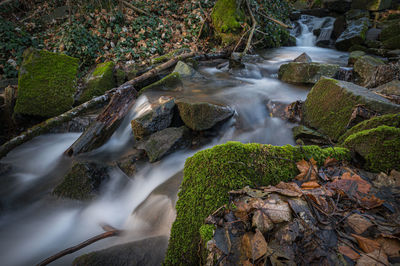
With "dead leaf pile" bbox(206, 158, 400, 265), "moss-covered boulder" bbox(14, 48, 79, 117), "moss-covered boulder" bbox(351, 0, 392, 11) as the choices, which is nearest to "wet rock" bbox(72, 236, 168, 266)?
"dead leaf pile" bbox(206, 158, 400, 265)

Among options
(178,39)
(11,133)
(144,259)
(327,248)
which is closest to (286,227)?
(327,248)

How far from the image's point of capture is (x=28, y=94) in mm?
4871

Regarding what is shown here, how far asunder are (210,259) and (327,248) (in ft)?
2.26

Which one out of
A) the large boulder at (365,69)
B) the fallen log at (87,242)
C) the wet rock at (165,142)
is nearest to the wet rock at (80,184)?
the fallen log at (87,242)

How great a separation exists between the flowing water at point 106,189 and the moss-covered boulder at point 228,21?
4.88m

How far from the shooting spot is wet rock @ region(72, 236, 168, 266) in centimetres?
176

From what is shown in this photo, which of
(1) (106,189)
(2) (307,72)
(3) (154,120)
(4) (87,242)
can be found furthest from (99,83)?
(2) (307,72)

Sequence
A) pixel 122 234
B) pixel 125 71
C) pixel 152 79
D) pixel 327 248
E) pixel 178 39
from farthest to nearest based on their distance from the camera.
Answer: pixel 178 39 → pixel 125 71 → pixel 152 79 → pixel 122 234 → pixel 327 248

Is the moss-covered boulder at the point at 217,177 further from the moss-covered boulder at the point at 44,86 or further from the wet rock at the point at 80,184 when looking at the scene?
the moss-covered boulder at the point at 44,86

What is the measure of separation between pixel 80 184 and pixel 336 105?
14.3 feet

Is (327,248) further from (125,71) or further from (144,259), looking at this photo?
(125,71)

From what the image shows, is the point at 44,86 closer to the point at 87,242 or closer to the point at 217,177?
the point at 87,242

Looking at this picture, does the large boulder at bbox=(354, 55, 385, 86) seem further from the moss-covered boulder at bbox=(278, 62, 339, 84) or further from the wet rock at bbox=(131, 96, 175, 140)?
the wet rock at bbox=(131, 96, 175, 140)

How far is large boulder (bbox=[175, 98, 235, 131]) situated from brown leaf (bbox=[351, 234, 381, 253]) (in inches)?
119
